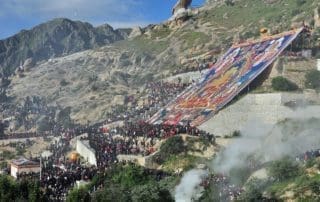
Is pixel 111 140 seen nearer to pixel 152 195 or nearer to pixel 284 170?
pixel 284 170

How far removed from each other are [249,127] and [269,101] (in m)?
2.68

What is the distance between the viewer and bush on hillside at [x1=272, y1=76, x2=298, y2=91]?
1847 inches

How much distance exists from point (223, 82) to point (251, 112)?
770 centimetres

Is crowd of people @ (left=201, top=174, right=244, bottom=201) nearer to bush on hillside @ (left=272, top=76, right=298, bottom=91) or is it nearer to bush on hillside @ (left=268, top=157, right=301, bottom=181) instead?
bush on hillside @ (left=268, top=157, right=301, bottom=181)

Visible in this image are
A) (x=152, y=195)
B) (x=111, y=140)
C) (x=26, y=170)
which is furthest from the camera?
(x=111, y=140)

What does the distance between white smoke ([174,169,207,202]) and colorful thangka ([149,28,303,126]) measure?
48.1 feet

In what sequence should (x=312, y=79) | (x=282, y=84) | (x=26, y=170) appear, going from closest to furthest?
(x=26, y=170)
(x=282, y=84)
(x=312, y=79)

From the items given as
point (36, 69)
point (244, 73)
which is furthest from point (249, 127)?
point (36, 69)

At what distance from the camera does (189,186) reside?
98.0 ft

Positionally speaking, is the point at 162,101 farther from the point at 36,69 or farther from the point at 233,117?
the point at 36,69

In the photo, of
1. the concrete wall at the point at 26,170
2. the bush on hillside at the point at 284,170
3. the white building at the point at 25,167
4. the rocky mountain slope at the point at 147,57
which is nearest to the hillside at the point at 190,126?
the bush on hillside at the point at 284,170

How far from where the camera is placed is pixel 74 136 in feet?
184

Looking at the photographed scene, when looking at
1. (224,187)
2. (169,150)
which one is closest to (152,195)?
(224,187)

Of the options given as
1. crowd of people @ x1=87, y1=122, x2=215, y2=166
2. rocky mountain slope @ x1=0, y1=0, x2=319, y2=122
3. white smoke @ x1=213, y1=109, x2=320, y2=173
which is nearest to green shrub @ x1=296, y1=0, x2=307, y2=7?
rocky mountain slope @ x1=0, y1=0, x2=319, y2=122
